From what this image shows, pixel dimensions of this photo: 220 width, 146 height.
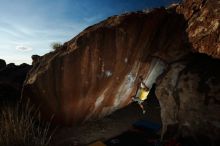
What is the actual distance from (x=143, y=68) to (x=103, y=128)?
1.84 m

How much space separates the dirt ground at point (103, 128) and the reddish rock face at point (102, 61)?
0.33 m

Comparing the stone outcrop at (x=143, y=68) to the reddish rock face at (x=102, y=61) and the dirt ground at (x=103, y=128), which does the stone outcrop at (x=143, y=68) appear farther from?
the dirt ground at (x=103, y=128)

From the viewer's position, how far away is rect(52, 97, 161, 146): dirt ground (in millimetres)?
6536

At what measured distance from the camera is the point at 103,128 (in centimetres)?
734

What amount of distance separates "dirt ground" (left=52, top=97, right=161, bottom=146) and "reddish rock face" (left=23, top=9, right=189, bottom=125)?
333 millimetres

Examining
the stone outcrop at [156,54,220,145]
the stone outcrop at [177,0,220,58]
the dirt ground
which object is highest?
the stone outcrop at [177,0,220,58]

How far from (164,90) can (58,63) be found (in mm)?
2344

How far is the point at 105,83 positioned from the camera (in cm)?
684

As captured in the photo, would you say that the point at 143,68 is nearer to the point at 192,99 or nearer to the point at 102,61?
the point at 102,61

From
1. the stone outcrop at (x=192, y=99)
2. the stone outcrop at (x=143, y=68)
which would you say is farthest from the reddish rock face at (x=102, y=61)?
the stone outcrop at (x=192, y=99)

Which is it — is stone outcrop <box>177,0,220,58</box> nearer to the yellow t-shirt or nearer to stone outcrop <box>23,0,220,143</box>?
stone outcrop <box>23,0,220,143</box>

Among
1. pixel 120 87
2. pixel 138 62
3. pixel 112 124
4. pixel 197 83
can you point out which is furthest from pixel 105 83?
pixel 197 83

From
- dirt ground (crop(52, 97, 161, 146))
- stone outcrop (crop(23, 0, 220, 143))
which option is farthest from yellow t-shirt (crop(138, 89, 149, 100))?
dirt ground (crop(52, 97, 161, 146))

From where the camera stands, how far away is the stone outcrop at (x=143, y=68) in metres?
5.38
